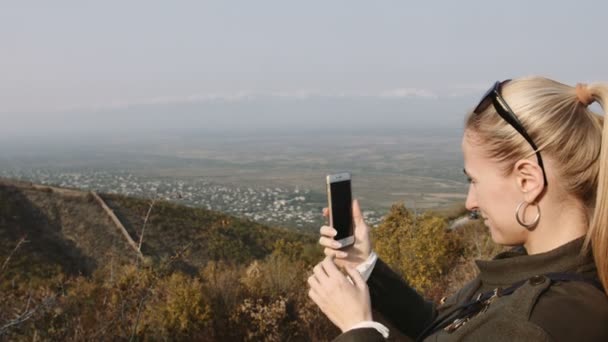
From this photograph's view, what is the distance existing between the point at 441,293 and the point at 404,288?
6.29 meters

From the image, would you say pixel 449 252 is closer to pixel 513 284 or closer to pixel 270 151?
pixel 513 284

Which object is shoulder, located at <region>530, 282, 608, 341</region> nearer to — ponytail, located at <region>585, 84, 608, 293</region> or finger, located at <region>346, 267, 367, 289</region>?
ponytail, located at <region>585, 84, 608, 293</region>

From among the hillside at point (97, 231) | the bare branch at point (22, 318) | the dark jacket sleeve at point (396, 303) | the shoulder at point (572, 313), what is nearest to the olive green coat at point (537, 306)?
the shoulder at point (572, 313)

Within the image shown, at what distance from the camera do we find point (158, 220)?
24.3 meters

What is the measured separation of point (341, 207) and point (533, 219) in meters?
0.65

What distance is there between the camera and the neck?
4.18 feet

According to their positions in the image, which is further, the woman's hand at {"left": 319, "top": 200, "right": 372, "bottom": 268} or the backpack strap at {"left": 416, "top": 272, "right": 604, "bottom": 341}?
the woman's hand at {"left": 319, "top": 200, "right": 372, "bottom": 268}

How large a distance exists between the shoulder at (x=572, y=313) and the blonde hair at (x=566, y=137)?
15 centimetres

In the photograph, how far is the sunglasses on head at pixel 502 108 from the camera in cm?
126

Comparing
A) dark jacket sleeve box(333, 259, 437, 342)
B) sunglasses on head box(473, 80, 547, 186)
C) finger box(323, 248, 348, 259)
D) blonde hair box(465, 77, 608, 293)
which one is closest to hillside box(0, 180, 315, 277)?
dark jacket sleeve box(333, 259, 437, 342)

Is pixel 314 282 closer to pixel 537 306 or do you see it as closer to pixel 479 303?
pixel 479 303

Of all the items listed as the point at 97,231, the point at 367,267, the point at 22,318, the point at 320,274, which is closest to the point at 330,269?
the point at 320,274

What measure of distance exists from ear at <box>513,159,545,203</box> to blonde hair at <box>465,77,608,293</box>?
21 millimetres

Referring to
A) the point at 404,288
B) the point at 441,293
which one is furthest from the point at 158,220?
the point at 404,288
